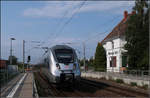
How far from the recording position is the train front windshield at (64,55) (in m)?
15.5

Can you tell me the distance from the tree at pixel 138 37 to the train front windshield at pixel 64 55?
10144 mm

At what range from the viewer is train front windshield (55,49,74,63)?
15.5 metres

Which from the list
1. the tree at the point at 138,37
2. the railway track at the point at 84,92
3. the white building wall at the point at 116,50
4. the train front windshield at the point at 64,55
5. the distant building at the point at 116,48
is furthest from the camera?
the white building wall at the point at 116,50

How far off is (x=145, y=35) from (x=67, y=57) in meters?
11.1

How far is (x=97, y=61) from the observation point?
47.8 metres

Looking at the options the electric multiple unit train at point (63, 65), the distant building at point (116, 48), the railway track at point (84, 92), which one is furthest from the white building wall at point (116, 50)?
the electric multiple unit train at point (63, 65)

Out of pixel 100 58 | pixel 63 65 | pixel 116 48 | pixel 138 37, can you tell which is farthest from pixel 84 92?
pixel 100 58

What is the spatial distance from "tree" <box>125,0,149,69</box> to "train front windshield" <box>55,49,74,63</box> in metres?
10.1

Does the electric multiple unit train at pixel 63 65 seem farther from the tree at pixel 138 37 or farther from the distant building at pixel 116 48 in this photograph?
the distant building at pixel 116 48

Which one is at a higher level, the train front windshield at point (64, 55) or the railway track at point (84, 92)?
the train front windshield at point (64, 55)

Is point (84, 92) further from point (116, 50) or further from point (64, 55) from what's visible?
point (116, 50)

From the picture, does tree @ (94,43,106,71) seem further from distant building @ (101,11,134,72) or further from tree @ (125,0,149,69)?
tree @ (125,0,149,69)

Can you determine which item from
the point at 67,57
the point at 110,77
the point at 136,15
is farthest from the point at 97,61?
the point at 67,57

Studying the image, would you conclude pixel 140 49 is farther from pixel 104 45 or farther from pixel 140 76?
pixel 104 45
